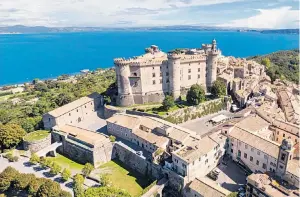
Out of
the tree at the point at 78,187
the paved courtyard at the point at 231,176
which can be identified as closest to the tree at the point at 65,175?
the tree at the point at 78,187

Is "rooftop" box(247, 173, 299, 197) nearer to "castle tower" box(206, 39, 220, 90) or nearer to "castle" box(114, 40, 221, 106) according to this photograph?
"castle" box(114, 40, 221, 106)

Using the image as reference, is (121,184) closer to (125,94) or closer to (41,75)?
(125,94)

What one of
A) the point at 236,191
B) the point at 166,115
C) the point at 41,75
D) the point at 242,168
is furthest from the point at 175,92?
the point at 41,75

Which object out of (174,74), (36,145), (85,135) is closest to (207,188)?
(85,135)

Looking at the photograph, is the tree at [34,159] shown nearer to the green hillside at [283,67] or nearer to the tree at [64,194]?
the tree at [64,194]

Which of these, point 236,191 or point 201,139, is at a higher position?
point 201,139

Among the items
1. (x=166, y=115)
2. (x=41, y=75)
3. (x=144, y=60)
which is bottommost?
(x=41, y=75)
